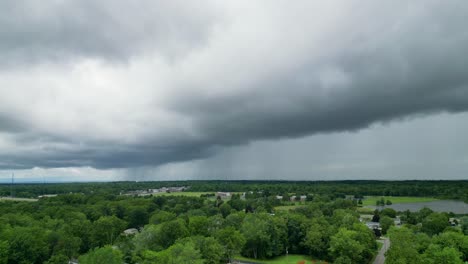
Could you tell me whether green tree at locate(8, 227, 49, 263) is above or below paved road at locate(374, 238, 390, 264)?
above

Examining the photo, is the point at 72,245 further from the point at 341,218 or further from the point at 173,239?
the point at 341,218

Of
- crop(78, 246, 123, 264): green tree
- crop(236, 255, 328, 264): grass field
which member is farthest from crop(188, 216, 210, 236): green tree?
crop(78, 246, 123, 264): green tree

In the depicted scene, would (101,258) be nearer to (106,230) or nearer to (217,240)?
(217,240)

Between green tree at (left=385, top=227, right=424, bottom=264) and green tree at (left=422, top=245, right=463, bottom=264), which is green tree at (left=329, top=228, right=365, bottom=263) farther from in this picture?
green tree at (left=422, top=245, right=463, bottom=264)

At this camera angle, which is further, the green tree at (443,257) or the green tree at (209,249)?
the green tree at (209,249)

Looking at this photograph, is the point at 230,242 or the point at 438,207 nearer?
the point at 230,242

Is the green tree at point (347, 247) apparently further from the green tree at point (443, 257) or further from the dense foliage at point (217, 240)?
the green tree at point (443, 257)

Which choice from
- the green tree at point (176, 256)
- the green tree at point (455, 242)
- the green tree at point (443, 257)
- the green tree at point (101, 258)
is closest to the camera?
the green tree at point (101, 258)

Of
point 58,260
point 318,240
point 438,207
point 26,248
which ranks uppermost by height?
point 26,248

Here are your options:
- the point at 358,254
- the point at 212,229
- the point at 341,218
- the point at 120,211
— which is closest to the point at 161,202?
the point at 120,211

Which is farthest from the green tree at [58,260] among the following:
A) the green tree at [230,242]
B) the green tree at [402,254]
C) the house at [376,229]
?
the house at [376,229]

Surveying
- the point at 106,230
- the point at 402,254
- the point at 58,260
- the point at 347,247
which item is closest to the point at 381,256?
the point at 347,247
